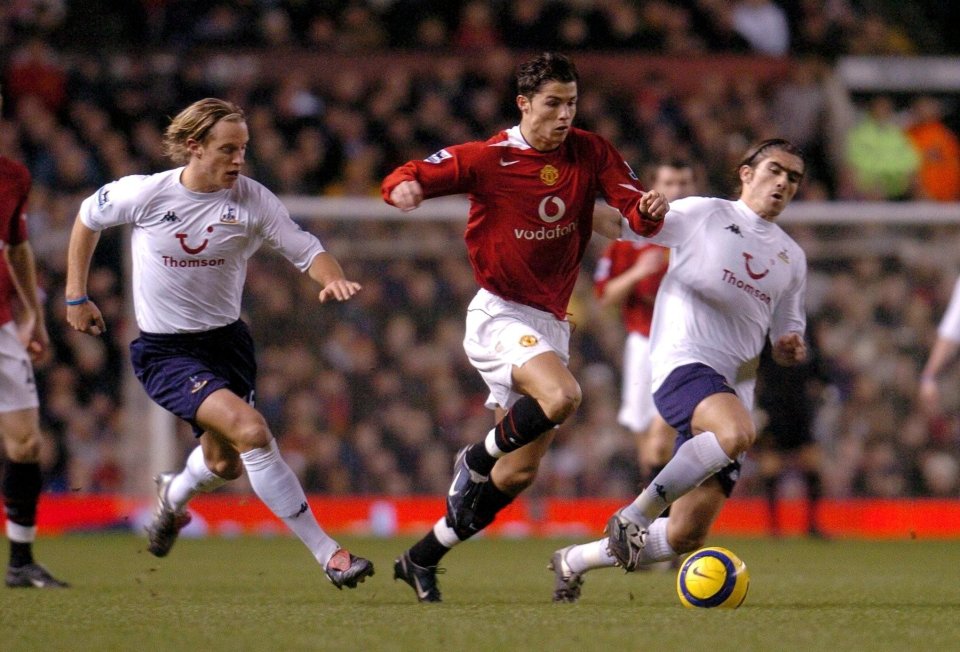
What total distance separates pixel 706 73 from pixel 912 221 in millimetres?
3497

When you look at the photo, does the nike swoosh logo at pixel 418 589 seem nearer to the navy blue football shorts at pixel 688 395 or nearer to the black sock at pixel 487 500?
the black sock at pixel 487 500

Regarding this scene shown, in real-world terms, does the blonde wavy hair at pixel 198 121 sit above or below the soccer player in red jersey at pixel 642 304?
above

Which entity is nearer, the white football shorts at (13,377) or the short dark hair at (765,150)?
the short dark hair at (765,150)

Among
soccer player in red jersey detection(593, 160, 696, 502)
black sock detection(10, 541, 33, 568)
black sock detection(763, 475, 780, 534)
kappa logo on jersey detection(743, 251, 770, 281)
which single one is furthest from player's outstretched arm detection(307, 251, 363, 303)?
black sock detection(763, 475, 780, 534)

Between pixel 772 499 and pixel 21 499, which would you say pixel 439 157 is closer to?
pixel 21 499

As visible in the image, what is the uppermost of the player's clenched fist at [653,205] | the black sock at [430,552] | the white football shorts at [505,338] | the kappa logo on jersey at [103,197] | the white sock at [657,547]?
the player's clenched fist at [653,205]

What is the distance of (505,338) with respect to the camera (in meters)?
6.73

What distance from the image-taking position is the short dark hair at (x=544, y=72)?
667 centimetres

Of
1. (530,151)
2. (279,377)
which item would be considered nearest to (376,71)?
(279,377)

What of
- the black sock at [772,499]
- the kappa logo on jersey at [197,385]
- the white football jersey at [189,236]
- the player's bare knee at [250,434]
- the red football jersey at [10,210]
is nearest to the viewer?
the player's bare knee at [250,434]

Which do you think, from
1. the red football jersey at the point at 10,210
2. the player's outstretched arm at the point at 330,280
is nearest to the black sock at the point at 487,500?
the player's outstretched arm at the point at 330,280

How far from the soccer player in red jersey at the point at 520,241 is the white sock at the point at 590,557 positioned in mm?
374

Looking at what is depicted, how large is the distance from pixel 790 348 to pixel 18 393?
3.66 meters

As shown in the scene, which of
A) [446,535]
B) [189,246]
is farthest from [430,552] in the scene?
[189,246]
